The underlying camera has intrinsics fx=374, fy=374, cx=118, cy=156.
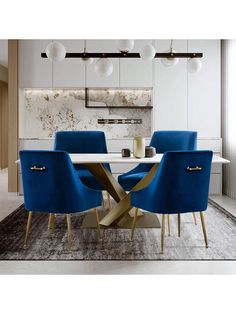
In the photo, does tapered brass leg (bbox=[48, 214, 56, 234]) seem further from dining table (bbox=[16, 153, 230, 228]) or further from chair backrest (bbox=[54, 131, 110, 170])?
chair backrest (bbox=[54, 131, 110, 170])

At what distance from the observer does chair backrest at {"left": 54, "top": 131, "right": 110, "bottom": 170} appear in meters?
4.82

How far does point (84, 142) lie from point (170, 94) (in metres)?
2.02

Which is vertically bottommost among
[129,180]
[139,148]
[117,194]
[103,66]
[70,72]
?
[117,194]

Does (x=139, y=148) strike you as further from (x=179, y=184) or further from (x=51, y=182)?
(x=51, y=182)

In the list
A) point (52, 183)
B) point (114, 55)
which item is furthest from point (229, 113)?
point (52, 183)

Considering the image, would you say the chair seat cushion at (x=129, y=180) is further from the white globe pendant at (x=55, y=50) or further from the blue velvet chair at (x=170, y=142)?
the white globe pendant at (x=55, y=50)

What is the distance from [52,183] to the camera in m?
3.00

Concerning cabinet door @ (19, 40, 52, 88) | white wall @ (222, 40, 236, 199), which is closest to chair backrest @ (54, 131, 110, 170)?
cabinet door @ (19, 40, 52, 88)

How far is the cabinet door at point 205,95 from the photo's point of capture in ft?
20.1

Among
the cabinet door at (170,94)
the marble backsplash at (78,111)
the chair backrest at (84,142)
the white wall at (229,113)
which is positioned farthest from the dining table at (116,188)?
the marble backsplash at (78,111)

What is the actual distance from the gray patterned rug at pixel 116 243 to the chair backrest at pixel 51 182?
1.31 feet

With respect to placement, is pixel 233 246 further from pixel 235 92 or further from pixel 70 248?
pixel 235 92

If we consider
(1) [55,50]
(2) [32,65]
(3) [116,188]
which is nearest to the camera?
(1) [55,50]
